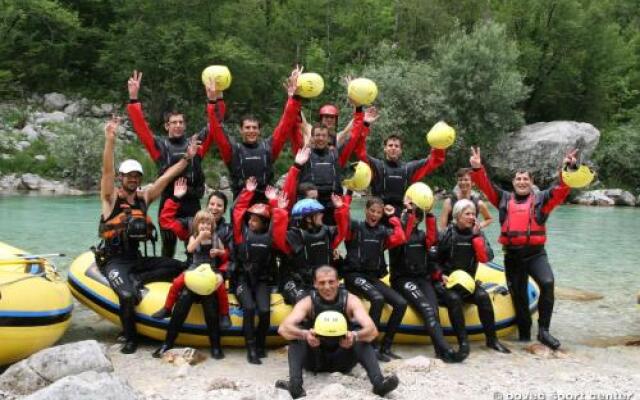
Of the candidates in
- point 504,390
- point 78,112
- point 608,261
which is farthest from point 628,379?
point 78,112

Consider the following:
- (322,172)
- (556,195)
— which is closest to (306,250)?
(322,172)

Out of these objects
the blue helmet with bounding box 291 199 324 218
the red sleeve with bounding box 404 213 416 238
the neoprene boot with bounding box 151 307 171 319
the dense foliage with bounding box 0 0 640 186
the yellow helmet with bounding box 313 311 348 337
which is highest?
the dense foliage with bounding box 0 0 640 186

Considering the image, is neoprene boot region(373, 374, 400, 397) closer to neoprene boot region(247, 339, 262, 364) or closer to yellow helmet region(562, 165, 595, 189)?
neoprene boot region(247, 339, 262, 364)

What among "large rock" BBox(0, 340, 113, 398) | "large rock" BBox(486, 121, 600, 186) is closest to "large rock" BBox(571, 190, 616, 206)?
"large rock" BBox(486, 121, 600, 186)

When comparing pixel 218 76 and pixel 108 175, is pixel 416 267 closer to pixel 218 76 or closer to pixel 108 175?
pixel 218 76

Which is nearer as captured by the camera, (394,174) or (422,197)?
(422,197)

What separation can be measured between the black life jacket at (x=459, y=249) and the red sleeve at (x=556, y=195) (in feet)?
2.06

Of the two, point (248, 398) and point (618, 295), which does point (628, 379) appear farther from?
point (618, 295)

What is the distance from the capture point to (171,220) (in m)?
5.45

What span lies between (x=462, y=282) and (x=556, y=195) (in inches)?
42.5

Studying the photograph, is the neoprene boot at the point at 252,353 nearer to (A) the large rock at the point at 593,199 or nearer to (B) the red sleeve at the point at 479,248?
(B) the red sleeve at the point at 479,248

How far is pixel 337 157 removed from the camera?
Result: 555cm

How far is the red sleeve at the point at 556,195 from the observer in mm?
5152

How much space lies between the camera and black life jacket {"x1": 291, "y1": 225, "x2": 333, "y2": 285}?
4.86 m
